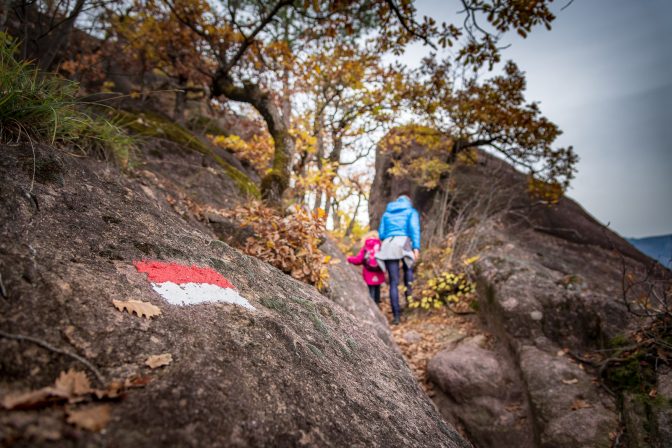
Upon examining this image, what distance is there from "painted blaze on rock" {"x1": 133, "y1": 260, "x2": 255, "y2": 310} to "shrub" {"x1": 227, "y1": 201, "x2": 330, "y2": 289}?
54.4 inches

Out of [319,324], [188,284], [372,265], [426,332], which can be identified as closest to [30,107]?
[188,284]

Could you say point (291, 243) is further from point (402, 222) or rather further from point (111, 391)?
point (402, 222)

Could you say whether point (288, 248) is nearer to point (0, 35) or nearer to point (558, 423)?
point (0, 35)

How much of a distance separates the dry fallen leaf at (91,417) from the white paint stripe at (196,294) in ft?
2.13

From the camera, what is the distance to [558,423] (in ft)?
11.0

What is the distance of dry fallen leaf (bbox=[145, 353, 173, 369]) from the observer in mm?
1154

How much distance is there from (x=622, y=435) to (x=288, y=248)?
3821 mm

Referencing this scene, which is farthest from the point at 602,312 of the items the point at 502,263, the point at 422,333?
the point at 422,333

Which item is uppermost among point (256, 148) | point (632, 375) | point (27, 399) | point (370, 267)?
point (256, 148)

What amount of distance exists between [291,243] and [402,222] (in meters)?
3.32

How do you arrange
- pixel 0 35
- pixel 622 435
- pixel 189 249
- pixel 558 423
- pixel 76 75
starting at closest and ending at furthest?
pixel 0 35, pixel 189 249, pixel 622 435, pixel 558 423, pixel 76 75

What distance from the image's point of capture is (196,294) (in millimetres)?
1720

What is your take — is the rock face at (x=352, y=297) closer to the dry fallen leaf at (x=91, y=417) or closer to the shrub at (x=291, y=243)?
the shrub at (x=291, y=243)

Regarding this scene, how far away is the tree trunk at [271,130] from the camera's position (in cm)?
557
